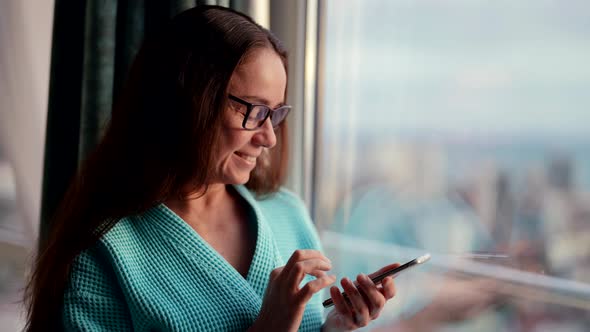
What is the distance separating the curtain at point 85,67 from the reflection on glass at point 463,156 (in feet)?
1.31

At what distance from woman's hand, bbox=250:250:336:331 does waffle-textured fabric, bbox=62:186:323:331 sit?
0.28 ft

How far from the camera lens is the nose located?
3.32ft

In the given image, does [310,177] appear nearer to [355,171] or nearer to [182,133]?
[355,171]

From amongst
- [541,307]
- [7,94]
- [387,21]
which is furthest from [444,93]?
[7,94]

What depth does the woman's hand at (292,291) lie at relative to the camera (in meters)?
0.90

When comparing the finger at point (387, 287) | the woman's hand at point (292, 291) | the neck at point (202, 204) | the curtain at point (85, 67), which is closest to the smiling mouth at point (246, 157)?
the neck at point (202, 204)

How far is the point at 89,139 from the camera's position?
52.6 inches

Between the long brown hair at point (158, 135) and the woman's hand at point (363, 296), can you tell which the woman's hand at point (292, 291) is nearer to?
the woman's hand at point (363, 296)

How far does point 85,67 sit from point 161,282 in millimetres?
593

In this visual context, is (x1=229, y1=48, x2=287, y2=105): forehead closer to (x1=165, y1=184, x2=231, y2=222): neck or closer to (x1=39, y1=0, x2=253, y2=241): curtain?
(x1=165, y1=184, x2=231, y2=222): neck

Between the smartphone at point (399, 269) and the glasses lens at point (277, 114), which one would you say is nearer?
the smartphone at point (399, 269)

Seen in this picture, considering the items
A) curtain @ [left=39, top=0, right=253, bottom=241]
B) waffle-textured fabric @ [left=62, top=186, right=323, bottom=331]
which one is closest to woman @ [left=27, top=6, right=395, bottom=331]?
waffle-textured fabric @ [left=62, top=186, right=323, bottom=331]

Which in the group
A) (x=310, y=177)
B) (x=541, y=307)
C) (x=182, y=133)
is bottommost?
(x=541, y=307)

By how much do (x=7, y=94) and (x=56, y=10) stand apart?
0.24 metres
